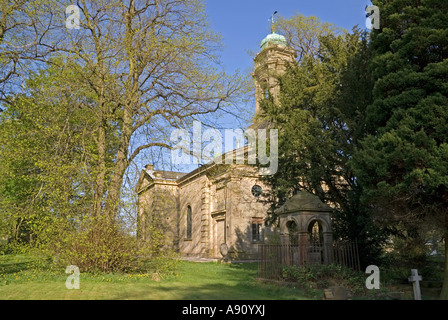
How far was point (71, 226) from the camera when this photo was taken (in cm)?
1212

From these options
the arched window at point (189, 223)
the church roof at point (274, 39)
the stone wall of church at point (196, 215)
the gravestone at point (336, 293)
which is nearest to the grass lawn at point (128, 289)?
the gravestone at point (336, 293)

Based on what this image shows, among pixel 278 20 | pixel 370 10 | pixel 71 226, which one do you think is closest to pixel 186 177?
pixel 278 20

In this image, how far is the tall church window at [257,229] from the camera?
82.2 feet

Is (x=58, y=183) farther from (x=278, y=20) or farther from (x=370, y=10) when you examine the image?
(x=278, y=20)

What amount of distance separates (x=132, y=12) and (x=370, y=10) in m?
10.5

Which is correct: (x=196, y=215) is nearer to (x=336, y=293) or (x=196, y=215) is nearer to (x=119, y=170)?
(x=119, y=170)

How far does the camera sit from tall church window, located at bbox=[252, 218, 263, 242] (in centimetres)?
2504

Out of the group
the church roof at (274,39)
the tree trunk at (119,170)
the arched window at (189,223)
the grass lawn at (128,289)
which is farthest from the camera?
the arched window at (189,223)

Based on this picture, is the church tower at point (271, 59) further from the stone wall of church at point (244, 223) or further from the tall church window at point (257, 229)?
the tall church window at point (257, 229)

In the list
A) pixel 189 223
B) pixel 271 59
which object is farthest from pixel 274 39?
pixel 189 223

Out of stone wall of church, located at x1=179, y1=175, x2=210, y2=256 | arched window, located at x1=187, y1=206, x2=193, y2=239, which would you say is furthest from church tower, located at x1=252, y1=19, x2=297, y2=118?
arched window, located at x1=187, y1=206, x2=193, y2=239

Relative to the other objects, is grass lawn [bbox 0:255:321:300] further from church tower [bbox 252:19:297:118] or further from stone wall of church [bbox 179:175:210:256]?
church tower [bbox 252:19:297:118]

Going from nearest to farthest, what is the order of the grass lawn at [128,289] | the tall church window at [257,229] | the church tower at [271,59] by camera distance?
the grass lawn at [128,289] → the tall church window at [257,229] → the church tower at [271,59]

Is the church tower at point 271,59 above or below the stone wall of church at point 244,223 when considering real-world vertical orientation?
above
